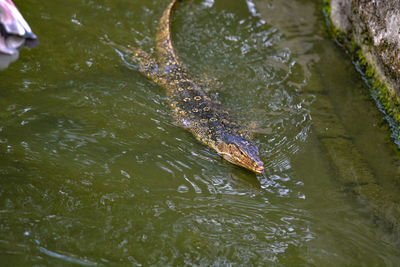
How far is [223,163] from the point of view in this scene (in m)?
4.74

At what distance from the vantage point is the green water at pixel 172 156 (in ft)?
11.8

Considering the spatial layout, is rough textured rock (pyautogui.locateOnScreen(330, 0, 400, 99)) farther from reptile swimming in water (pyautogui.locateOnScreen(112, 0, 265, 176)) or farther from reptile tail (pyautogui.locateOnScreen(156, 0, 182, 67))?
reptile tail (pyautogui.locateOnScreen(156, 0, 182, 67))

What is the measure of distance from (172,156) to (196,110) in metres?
0.96

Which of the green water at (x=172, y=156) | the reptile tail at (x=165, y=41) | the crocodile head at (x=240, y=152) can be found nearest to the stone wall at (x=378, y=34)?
the green water at (x=172, y=156)

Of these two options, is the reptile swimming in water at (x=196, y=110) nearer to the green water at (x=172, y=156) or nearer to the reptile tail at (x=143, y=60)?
the reptile tail at (x=143, y=60)

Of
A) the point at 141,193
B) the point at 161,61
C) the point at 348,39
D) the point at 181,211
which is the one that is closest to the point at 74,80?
the point at 161,61

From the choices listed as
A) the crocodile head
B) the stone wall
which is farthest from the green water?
the stone wall

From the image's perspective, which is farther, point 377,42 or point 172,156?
point 377,42

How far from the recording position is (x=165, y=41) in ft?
20.9

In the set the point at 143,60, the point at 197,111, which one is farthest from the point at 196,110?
the point at 143,60

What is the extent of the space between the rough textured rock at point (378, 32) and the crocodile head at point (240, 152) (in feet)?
7.54

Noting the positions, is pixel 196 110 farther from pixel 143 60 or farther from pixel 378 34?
pixel 378 34

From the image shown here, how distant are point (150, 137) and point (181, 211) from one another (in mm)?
1184

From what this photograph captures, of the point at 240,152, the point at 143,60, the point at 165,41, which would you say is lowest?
the point at 240,152
